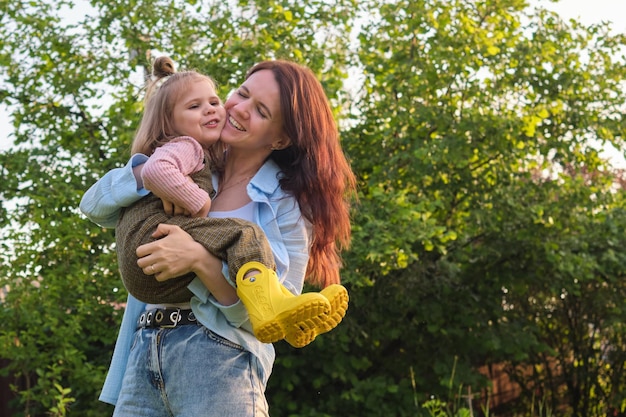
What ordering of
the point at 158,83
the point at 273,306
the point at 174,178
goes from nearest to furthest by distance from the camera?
the point at 273,306
the point at 174,178
the point at 158,83

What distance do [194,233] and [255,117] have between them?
0.37 meters

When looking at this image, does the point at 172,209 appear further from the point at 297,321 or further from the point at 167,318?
the point at 297,321

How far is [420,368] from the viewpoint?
678 centimetres

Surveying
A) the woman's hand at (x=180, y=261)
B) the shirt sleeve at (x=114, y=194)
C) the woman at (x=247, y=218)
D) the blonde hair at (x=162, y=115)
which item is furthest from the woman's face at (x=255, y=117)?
the woman's hand at (x=180, y=261)

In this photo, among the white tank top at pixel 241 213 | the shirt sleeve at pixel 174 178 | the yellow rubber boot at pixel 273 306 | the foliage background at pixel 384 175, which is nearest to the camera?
the yellow rubber boot at pixel 273 306

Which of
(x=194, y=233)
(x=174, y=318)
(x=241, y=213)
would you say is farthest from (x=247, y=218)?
(x=174, y=318)

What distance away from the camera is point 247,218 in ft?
6.77

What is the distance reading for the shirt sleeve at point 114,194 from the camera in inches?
79.0

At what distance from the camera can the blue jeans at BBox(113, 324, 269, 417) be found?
1.88 m

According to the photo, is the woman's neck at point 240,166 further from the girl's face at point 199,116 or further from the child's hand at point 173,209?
the child's hand at point 173,209

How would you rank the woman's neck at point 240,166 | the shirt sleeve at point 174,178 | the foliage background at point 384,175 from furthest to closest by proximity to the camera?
the foliage background at point 384,175 → the woman's neck at point 240,166 → the shirt sleeve at point 174,178

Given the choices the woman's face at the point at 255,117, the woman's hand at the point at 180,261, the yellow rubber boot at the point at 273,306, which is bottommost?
the yellow rubber boot at the point at 273,306

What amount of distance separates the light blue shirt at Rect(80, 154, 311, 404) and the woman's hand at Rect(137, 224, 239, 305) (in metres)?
0.03

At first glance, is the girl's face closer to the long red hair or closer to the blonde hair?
the blonde hair
